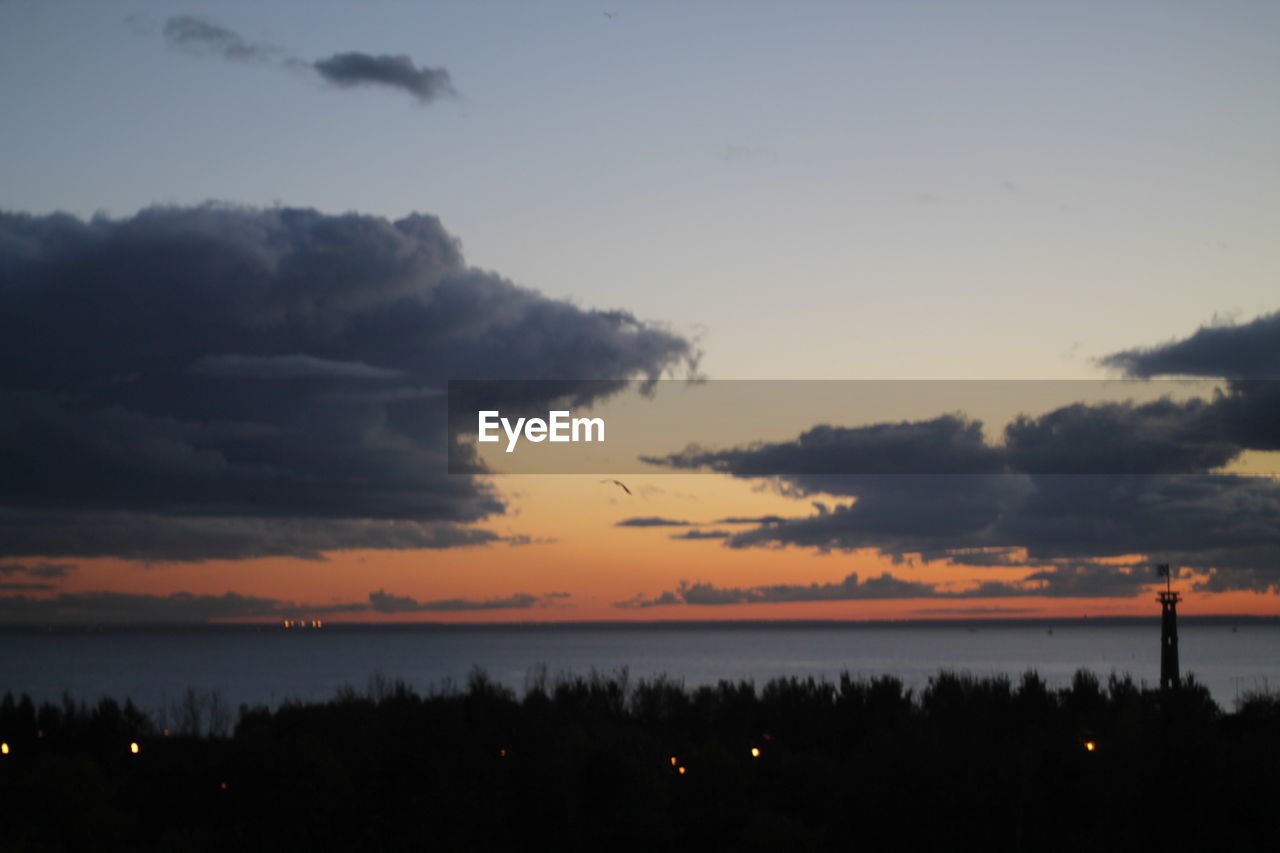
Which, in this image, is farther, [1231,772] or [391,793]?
[391,793]

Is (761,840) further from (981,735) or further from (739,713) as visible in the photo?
(739,713)

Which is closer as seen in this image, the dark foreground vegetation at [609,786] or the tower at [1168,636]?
the dark foreground vegetation at [609,786]

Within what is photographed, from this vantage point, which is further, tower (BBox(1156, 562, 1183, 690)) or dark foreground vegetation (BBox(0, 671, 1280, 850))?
tower (BBox(1156, 562, 1183, 690))

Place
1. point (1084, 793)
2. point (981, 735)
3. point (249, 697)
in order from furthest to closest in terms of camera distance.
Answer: point (249, 697)
point (981, 735)
point (1084, 793)

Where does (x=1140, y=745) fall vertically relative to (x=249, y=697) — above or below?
above

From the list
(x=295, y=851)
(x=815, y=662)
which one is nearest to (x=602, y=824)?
(x=295, y=851)

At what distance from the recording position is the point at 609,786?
31953mm

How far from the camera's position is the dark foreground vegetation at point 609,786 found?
28062mm

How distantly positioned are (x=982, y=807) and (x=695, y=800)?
746 centimetres

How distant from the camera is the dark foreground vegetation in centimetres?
2806

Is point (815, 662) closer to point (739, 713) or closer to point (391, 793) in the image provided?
point (739, 713)

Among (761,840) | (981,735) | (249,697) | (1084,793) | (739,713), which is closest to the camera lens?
(761,840)

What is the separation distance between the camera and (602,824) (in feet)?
102

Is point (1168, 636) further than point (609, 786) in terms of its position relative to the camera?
Yes
